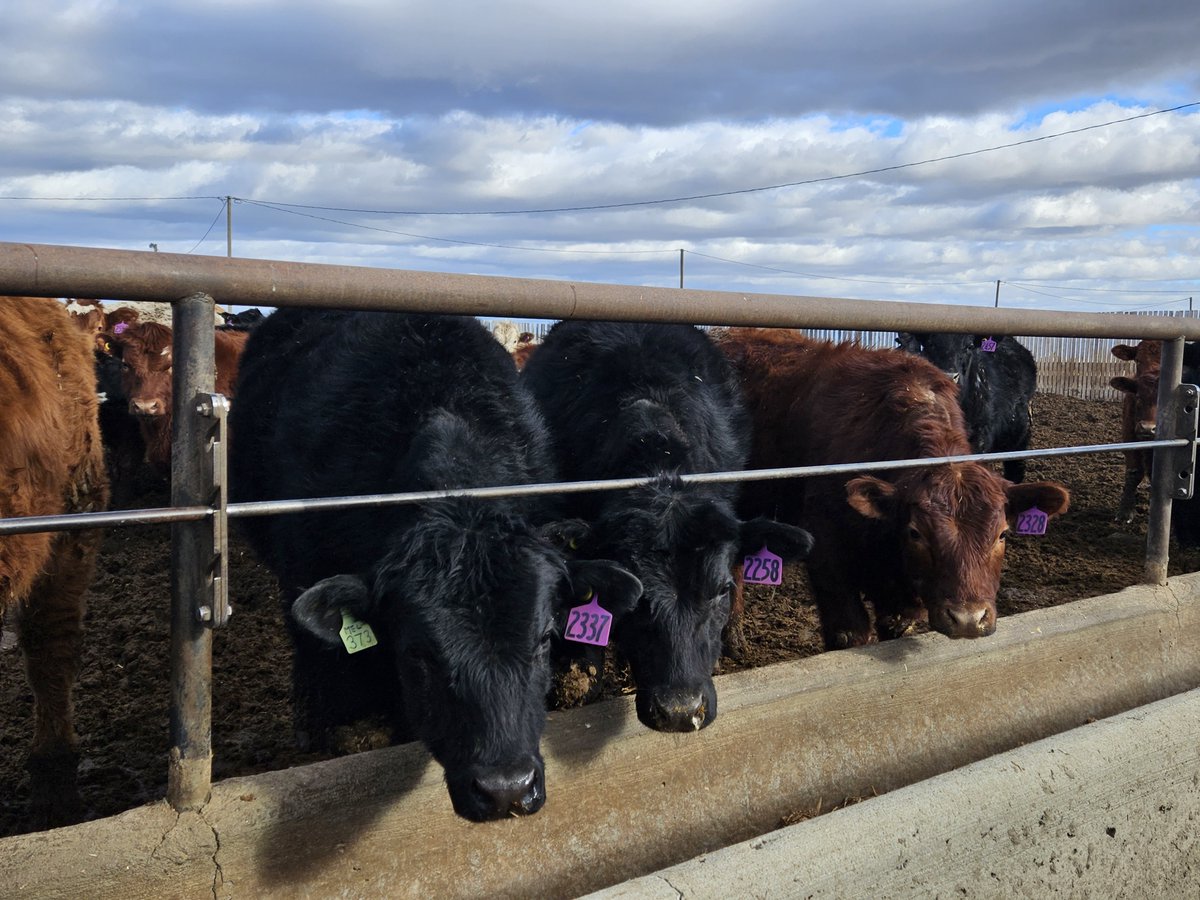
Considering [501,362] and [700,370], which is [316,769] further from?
[700,370]

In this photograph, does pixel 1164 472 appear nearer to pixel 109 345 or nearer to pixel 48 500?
pixel 48 500

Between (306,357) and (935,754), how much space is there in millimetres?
2737

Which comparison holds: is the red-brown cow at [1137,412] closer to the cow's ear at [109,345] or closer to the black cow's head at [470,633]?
the black cow's head at [470,633]

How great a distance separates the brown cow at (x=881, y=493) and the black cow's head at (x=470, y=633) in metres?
1.79

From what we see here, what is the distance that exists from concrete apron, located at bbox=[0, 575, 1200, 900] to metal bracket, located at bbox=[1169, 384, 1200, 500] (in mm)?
514

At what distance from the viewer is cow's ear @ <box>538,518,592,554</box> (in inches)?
119

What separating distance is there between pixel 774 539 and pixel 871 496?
0.95 m

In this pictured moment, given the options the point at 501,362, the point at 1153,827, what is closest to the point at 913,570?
the point at 1153,827

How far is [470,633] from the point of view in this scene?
8.16 feet

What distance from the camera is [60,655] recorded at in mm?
3781

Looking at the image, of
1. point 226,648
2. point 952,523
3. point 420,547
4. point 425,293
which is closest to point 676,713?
point 420,547

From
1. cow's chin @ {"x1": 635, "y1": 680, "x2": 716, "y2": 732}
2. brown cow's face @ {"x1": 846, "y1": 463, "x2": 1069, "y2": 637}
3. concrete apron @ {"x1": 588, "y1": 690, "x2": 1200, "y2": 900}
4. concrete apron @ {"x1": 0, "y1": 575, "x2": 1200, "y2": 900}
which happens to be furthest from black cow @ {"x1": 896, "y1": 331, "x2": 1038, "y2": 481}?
cow's chin @ {"x1": 635, "y1": 680, "x2": 716, "y2": 732}

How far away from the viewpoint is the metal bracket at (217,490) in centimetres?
201

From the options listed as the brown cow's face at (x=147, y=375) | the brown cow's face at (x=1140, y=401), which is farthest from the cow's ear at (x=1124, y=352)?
the brown cow's face at (x=147, y=375)
